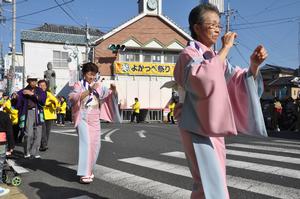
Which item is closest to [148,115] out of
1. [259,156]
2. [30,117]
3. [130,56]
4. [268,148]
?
[130,56]

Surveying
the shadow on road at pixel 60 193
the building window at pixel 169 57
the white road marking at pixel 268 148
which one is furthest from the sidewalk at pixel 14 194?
the building window at pixel 169 57

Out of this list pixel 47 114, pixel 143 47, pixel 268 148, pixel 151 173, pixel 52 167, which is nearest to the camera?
pixel 151 173

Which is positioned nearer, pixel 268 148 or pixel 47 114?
pixel 268 148

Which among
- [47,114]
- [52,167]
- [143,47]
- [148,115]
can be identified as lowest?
[148,115]

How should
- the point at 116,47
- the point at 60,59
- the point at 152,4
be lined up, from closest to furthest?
the point at 116,47 → the point at 152,4 → the point at 60,59

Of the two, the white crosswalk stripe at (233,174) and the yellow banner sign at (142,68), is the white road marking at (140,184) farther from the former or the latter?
the yellow banner sign at (142,68)

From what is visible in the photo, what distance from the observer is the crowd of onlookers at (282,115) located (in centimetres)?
1619

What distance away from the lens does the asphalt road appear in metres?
5.10

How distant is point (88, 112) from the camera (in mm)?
5828

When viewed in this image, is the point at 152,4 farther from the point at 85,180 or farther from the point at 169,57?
the point at 85,180

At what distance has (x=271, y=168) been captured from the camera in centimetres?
657

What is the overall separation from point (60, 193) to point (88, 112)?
132 cm

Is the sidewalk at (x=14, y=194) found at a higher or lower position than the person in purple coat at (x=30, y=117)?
lower

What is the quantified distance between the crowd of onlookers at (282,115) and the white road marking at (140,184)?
11.4 metres
